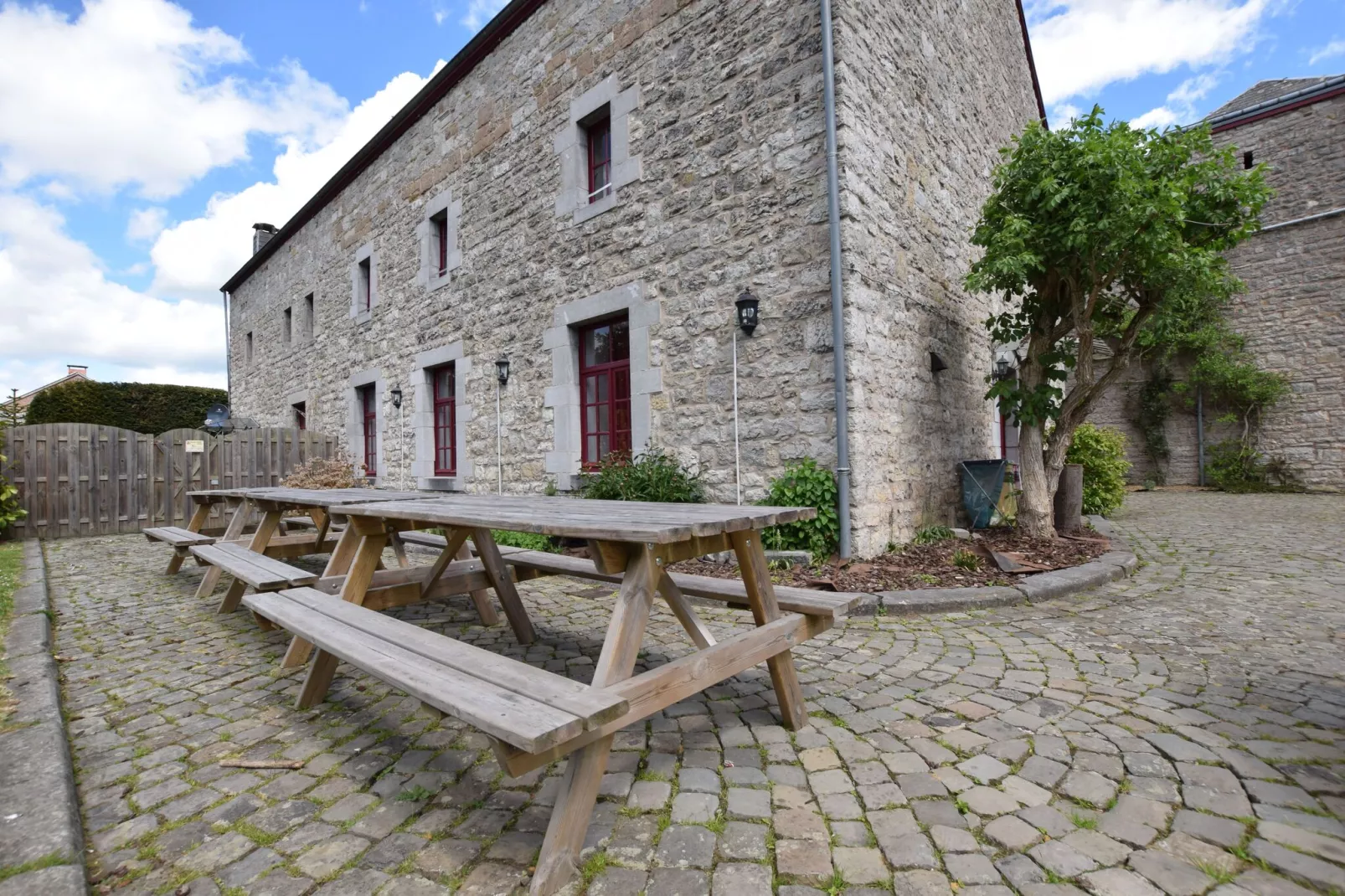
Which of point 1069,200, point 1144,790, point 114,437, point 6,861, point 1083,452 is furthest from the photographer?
point 114,437

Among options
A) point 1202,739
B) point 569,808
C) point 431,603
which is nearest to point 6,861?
point 569,808

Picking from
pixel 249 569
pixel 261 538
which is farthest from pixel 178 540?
pixel 249 569

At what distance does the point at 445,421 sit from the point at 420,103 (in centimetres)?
A: 491

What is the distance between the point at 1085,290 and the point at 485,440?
22.3 feet

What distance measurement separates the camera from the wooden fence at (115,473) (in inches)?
324

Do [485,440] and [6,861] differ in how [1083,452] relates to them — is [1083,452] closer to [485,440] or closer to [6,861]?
[485,440]

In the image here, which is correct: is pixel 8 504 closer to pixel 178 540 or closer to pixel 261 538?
pixel 178 540

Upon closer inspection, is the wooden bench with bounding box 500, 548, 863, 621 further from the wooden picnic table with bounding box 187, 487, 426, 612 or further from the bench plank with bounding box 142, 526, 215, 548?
the bench plank with bounding box 142, 526, 215, 548

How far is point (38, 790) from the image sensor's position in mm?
1812

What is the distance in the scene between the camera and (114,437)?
8.94m

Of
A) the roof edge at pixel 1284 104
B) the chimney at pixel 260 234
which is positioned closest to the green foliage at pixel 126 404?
the chimney at pixel 260 234

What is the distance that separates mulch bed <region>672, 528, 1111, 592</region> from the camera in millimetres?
4309

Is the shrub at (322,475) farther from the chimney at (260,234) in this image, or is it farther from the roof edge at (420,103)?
the chimney at (260,234)

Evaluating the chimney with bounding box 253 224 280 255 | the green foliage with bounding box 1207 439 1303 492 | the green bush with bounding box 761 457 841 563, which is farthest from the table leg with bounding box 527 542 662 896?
the chimney with bounding box 253 224 280 255
